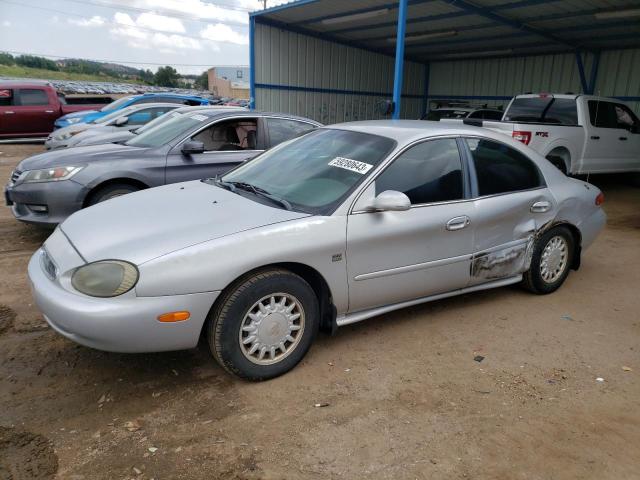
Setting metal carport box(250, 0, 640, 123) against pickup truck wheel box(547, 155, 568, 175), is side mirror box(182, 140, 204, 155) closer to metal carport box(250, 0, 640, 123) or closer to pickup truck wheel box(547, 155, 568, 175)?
metal carport box(250, 0, 640, 123)

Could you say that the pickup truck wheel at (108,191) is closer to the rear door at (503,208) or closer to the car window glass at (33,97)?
the rear door at (503,208)

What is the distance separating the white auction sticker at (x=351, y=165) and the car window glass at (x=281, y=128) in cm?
267

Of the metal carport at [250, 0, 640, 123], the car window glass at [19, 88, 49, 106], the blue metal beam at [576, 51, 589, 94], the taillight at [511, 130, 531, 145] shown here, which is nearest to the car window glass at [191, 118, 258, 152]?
the taillight at [511, 130, 531, 145]

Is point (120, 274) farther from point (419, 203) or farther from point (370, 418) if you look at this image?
point (419, 203)

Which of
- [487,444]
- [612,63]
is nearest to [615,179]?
[612,63]

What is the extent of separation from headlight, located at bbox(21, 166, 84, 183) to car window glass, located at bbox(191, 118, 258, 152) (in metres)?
1.36

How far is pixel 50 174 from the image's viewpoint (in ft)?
17.8

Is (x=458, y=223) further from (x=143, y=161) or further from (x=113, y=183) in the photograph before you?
(x=113, y=183)

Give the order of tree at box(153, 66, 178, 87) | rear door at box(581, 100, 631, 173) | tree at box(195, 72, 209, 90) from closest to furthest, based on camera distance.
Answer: rear door at box(581, 100, 631, 173) → tree at box(153, 66, 178, 87) → tree at box(195, 72, 209, 90)

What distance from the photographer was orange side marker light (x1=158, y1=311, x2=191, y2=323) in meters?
2.75

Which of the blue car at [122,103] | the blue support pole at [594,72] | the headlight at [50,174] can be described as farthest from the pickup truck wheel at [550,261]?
the blue support pole at [594,72]

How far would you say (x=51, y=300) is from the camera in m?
2.82

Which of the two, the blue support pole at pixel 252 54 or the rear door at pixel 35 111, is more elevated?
the blue support pole at pixel 252 54

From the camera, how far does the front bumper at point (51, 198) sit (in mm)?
5352
